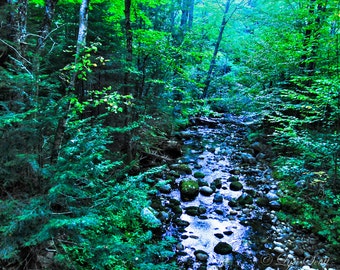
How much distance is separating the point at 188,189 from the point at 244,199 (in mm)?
1830

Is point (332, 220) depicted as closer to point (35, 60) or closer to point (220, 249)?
point (220, 249)

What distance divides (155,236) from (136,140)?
3.18m

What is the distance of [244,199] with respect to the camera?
288 inches

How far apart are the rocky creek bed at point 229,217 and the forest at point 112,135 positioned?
0.12 metres

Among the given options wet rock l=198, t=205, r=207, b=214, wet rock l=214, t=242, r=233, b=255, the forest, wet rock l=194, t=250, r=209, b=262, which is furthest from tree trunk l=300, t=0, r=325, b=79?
wet rock l=194, t=250, r=209, b=262

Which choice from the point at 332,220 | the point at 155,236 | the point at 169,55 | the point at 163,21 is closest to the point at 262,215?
the point at 332,220

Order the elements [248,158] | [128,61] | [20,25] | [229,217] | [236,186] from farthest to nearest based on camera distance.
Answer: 1. [248,158]
2. [236,186]
3. [229,217]
4. [128,61]
5. [20,25]

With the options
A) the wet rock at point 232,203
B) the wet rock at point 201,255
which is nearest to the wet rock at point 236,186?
the wet rock at point 232,203

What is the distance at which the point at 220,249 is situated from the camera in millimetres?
5344

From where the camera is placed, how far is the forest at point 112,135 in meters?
2.43

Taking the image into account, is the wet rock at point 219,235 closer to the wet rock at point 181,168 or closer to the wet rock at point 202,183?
the wet rock at point 202,183

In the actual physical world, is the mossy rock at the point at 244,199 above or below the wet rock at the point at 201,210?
above

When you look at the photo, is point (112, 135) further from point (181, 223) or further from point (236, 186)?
point (236, 186)

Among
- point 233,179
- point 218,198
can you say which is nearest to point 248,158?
point 233,179
